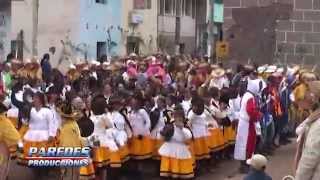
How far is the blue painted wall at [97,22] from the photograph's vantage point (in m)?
35.1

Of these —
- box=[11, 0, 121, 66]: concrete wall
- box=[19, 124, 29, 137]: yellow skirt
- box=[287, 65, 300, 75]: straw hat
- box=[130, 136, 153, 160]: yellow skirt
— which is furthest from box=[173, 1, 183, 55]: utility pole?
box=[130, 136, 153, 160]: yellow skirt

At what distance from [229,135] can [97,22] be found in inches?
880

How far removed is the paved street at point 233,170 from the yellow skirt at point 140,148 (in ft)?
4.13

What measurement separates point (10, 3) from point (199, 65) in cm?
2019

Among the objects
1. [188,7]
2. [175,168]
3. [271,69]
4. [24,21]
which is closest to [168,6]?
[188,7]

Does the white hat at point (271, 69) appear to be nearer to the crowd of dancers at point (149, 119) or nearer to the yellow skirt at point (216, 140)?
the crowd of dancers at point (149, 119)

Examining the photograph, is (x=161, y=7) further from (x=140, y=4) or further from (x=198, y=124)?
(x=198, y=124)

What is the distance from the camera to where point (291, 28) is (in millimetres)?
19891

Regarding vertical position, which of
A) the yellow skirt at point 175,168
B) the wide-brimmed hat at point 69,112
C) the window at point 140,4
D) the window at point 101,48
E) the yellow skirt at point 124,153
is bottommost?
the yellow skirt at point 175,168

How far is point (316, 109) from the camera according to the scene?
6922 millimetres

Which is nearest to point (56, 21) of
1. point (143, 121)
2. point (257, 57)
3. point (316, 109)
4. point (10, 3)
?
point (10, 3)

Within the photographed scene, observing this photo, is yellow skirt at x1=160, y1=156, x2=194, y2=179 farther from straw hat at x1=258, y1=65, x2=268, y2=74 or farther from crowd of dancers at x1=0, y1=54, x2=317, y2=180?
straw hat at x1=258, y1=65, x2=268, y2=74

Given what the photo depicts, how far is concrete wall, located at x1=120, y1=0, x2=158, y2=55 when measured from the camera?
3900cm

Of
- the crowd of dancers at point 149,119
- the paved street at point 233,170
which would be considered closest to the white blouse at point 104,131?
the crowd of dancers at point 149,119
